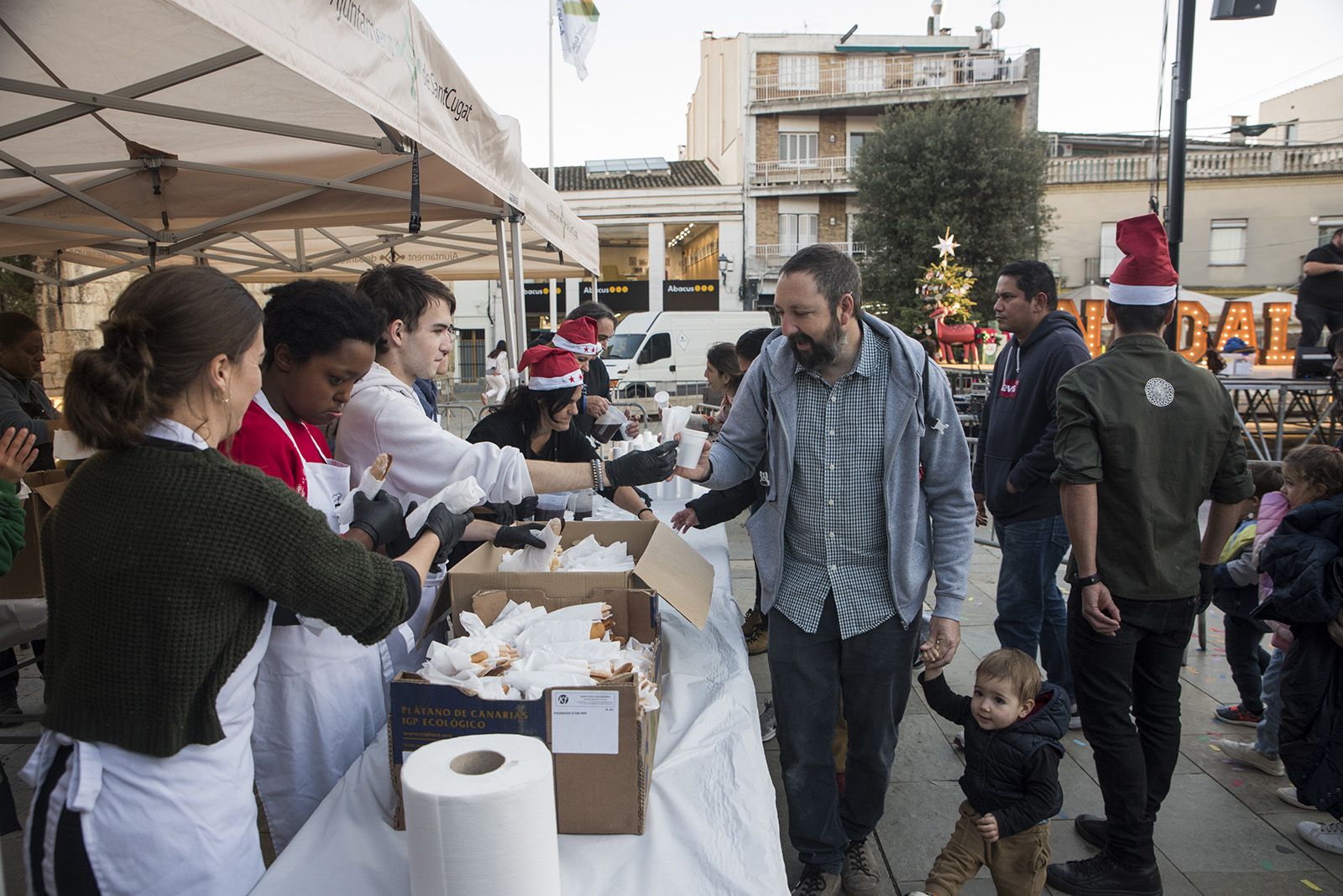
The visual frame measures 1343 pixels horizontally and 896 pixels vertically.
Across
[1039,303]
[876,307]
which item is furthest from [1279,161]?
[1039,303]

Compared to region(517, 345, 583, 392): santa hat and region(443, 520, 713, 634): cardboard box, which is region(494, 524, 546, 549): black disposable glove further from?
region(517, 345, 583, 392): santa hat

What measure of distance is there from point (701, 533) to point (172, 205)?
353 cm

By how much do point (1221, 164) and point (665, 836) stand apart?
31659mm

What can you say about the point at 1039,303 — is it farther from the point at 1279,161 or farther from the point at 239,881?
the point at 1279,161

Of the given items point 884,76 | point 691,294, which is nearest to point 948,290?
point 691,294

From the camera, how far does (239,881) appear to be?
52.3 inches

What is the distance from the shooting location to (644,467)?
231 centimetres

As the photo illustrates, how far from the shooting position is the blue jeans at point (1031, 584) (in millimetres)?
3336

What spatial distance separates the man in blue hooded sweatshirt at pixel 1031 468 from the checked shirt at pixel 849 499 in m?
1.29

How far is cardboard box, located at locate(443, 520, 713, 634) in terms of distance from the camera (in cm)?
194

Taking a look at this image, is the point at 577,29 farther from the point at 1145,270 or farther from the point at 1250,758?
the point at 1250,758

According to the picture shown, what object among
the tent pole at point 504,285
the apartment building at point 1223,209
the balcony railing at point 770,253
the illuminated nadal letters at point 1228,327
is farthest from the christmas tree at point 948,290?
the balcony railing at point 770,253

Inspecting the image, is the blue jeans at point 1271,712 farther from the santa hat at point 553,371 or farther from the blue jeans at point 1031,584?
the santa hat at point 553,371

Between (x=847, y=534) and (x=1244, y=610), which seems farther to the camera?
(x=1244, y=610)
